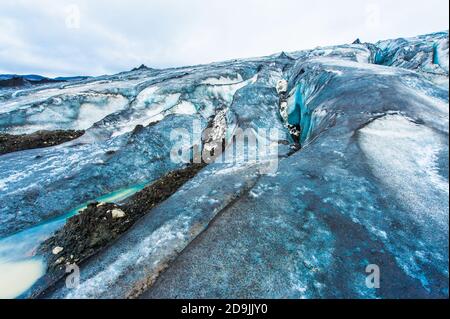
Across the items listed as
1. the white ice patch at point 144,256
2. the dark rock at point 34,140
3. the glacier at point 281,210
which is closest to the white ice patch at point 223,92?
the glacier at point 281,210

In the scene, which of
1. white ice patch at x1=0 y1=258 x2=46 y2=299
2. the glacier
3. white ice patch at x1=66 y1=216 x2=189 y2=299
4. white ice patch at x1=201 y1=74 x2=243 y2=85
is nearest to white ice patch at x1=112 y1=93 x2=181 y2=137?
white ice patch at x1=201 y1=74 x2=243 y2=85

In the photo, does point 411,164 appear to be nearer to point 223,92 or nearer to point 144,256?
point 144,256

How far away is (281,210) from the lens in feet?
12.9

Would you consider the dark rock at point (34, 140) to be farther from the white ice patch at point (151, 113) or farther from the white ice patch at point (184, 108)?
the white ice patch at point (184, 108)

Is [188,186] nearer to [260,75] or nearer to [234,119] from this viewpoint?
[234,119]

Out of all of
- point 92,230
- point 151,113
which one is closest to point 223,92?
point 151,113

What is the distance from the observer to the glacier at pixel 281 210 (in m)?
2.96

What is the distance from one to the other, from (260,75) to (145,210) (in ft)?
40.7

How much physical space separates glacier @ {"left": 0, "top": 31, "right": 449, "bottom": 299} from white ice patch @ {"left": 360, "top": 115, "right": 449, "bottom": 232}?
0.02 meters

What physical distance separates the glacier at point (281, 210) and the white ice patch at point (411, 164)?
0.06ft

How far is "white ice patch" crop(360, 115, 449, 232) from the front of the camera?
353cm

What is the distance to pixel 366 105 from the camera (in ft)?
20.2

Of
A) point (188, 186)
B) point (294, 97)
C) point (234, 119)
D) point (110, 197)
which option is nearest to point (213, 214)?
point (188, 186)

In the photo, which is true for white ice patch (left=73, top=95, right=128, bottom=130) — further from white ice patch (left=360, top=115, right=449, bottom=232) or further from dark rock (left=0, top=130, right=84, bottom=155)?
white ice patch (left=360, top=115, right=449, bottom=232)
